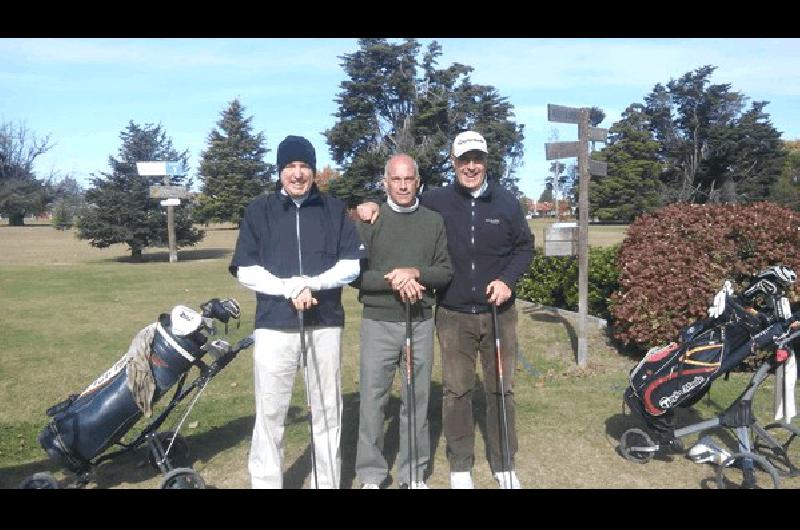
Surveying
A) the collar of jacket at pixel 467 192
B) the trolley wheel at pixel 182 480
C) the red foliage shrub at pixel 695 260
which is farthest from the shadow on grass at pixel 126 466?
the red foliage shrub at pixel 695 260

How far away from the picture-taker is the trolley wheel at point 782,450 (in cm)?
417

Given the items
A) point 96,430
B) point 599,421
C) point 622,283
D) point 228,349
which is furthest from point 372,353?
point 622,283

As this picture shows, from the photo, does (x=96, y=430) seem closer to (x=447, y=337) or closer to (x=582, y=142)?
(x=447, y=337)

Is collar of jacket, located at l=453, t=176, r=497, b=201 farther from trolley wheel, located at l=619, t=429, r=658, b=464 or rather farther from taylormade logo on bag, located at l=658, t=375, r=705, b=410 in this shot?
trolley wheel, located at l=619, t=429, r=658, b=464

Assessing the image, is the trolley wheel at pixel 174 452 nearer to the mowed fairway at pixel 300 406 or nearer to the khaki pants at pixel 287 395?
the mowed fairway at pixel 300 406

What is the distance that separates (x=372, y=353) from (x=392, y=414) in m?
1.86

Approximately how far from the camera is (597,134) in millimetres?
7352

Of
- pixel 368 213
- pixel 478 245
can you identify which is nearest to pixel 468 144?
pixel 478 245

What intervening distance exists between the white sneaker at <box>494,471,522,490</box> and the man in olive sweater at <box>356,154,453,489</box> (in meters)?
0.54

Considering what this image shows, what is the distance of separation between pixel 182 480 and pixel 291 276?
1453 millimetres

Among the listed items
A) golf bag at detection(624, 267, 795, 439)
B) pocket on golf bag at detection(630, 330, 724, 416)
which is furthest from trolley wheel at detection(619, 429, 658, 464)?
pocket on golf bag at detection(630, 330, 724, 416)

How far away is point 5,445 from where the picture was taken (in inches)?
197

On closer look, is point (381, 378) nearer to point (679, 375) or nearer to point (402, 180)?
point (402, 180)

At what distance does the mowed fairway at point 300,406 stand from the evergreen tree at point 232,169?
4086 cm
